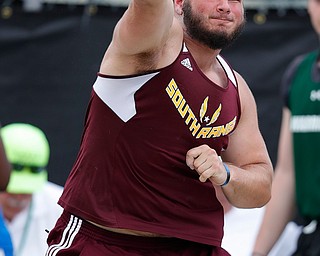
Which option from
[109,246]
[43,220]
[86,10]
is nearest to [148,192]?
[109,246]

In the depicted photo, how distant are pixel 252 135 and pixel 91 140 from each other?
0.78m

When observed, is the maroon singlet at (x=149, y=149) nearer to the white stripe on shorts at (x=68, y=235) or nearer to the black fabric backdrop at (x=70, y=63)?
the white stripe on shorts at (x=68, y=235)

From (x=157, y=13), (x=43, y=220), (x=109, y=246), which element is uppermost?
(x=157, y=13)

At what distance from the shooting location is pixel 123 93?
3.94 meters

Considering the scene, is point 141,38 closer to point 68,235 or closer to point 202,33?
point 202,33

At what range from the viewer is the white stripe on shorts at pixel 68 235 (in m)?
4.14

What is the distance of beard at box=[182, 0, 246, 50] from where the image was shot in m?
4.09

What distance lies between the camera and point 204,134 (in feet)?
13.4

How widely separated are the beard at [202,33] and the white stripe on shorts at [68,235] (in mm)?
853

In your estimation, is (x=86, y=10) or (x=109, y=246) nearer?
(x=109, y=246)

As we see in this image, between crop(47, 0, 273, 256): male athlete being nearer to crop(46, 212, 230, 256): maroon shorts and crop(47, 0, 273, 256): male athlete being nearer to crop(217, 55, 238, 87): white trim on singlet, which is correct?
crop(46, 212, 230, 256): maroon shorts

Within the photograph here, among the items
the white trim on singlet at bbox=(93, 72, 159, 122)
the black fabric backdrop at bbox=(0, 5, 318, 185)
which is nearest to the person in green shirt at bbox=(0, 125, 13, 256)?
the white trim on singlet at bbox=(93, 72, 159, 122)

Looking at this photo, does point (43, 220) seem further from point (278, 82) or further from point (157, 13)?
point (157, 13)

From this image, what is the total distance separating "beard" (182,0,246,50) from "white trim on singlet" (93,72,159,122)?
11.9 inches
